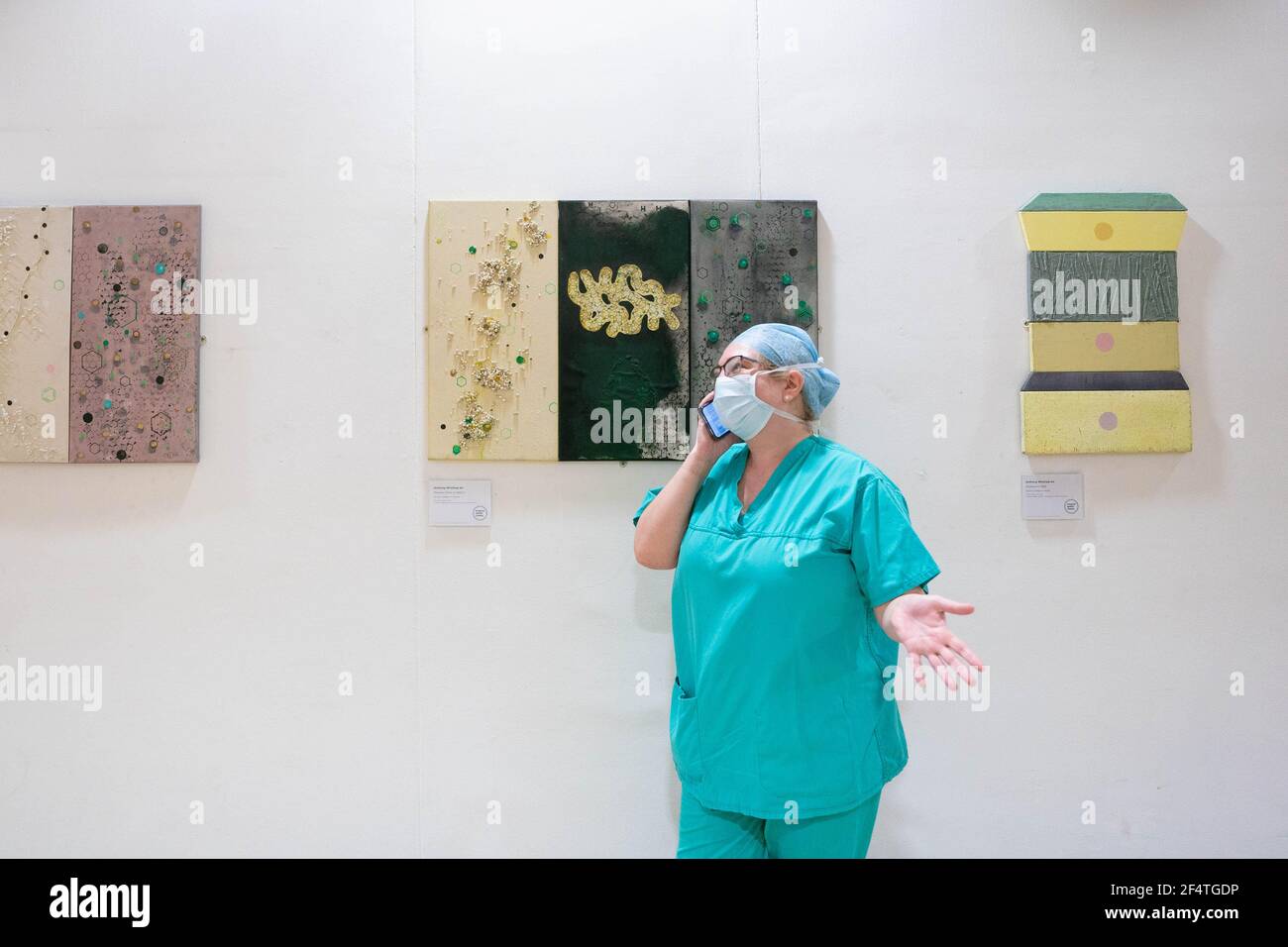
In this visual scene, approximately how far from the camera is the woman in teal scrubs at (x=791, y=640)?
1558mm

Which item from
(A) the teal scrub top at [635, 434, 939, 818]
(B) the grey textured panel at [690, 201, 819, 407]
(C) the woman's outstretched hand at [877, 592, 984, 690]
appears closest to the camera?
(C) the woman's outstretched hand at [877, 592, 984, 690]

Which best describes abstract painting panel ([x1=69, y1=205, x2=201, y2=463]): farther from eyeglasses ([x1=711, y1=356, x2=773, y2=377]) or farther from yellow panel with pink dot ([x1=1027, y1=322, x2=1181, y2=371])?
yellow panel with pink dot ([x1=1027, y1=322, x2=1181, y2=371])

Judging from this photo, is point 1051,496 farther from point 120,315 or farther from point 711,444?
point 120,315

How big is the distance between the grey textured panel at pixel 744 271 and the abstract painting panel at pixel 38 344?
150 cm

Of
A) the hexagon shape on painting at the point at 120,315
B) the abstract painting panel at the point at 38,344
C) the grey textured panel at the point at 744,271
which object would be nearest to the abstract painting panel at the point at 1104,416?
the grey textured panel at the point at 744,271

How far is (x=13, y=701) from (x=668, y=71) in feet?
7.16

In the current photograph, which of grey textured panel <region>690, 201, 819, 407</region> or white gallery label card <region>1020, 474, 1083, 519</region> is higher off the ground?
grey textured panel <region>690, 201, 819, 407</region>

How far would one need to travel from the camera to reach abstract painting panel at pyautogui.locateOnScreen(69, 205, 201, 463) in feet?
6.79

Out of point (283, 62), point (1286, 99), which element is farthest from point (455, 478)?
point (1286, 99)

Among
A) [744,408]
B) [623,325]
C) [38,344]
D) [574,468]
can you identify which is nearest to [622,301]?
[623,325]

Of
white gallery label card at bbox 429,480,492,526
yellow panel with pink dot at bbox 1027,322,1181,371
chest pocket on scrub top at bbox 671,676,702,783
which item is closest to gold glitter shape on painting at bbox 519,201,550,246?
white gallery label card at bbox 429,480,492,526

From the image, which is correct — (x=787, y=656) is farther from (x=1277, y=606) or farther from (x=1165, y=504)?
(x=1277, y=606)

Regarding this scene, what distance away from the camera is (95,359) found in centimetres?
207

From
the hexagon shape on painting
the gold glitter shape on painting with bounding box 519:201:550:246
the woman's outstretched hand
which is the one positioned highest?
the gold glitter shape on painting with bounding box 519:201:550:246
